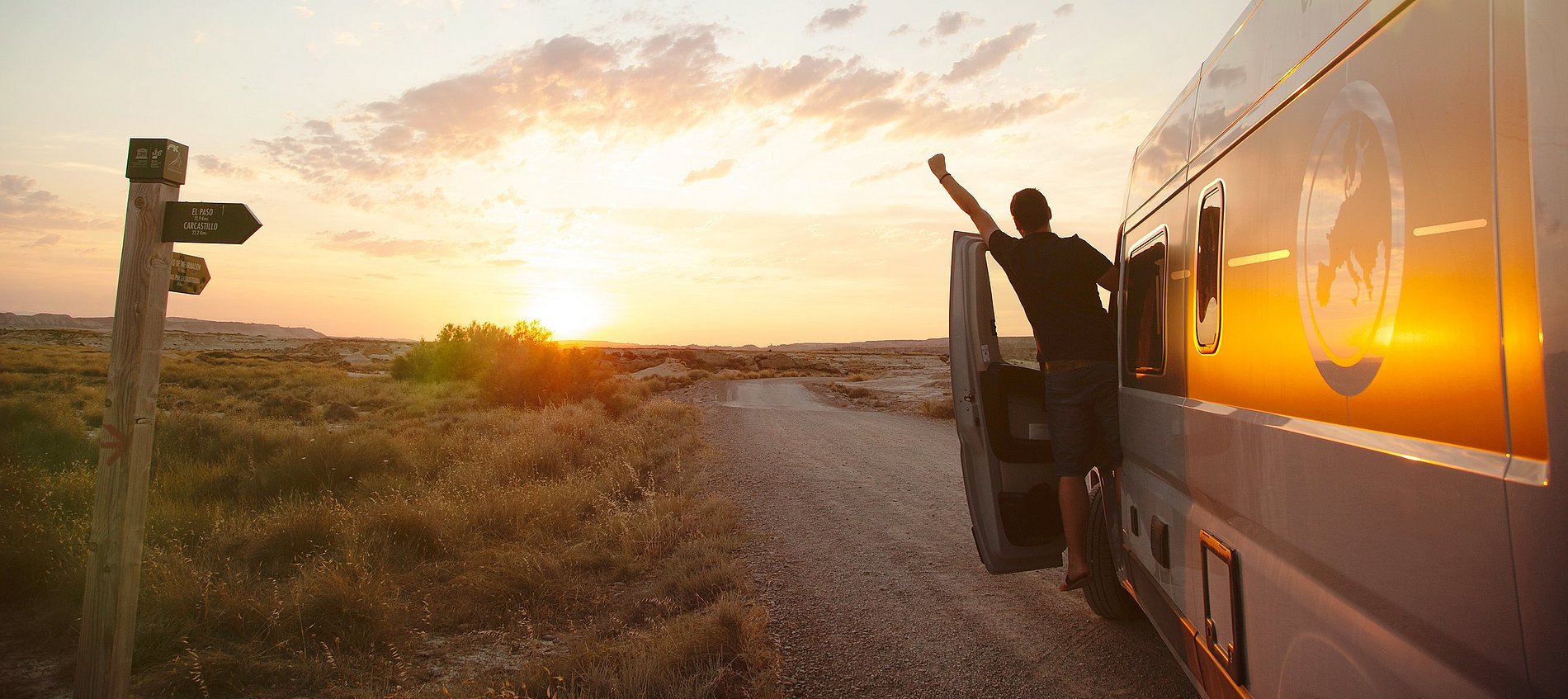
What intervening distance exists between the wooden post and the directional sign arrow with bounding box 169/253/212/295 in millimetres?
51

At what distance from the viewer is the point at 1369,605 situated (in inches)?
58.3

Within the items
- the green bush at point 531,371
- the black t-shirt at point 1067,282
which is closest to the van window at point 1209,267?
the black t-shirt at point 1067,282

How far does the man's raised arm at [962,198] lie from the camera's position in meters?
3.75

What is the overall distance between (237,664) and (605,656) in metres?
1.94

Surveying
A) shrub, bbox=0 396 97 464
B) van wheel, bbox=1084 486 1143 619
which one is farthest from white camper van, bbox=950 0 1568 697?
shrub, bbox=0 396 97 464

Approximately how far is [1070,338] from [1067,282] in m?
0.25

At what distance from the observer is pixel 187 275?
148 inches

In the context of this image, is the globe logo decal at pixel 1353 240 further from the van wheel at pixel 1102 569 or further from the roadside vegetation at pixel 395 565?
the roadside vegetation at pixel 395 565

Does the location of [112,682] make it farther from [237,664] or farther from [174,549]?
[174,549]

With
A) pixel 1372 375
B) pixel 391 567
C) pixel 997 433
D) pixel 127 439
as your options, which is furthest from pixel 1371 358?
pixel 391 567

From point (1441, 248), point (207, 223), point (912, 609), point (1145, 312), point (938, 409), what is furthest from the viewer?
point (938, 409)

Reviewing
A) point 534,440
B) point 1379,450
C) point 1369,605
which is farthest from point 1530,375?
point 534,440

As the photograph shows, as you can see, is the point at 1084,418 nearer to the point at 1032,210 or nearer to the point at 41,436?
the point at 1032,210

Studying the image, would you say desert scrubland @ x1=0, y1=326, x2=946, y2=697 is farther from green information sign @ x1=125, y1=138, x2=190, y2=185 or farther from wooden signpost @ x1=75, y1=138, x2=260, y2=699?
green information sign @ x1=125, y1=138, x2=190, y2=185
